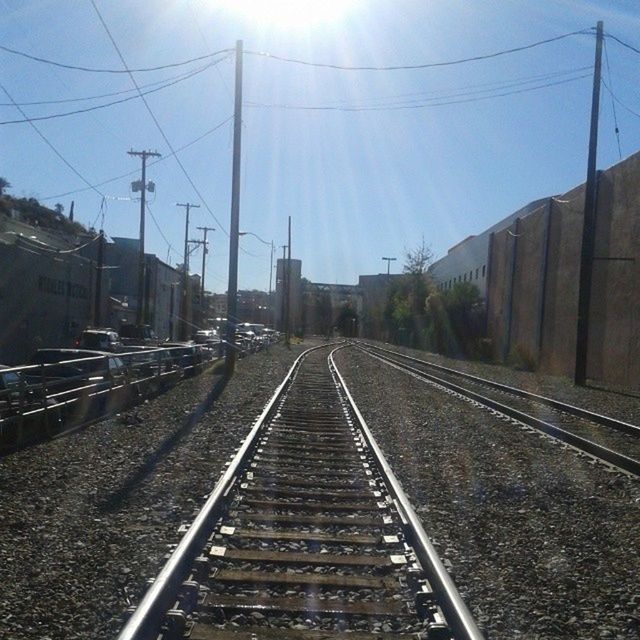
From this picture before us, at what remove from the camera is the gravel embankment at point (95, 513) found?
5.64 meters

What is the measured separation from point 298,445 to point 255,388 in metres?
12.2

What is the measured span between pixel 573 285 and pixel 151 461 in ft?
104

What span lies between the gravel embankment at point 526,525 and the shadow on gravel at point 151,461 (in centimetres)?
302

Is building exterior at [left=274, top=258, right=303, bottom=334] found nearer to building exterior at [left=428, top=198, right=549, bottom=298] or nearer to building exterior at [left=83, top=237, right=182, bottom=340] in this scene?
building exterior at [left=83, top=237, right=182, bottom=340]

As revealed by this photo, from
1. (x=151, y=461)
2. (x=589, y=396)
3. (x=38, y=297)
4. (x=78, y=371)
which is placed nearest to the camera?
(x=151, y=461)

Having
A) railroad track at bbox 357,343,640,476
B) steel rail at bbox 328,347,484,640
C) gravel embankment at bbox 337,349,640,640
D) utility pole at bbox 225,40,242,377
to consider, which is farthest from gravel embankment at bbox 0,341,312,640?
utility pole at bbox 225,40,242,377

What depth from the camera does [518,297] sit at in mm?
53156

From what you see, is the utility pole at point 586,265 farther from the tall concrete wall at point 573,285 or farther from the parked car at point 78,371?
the parked car at point 78,371

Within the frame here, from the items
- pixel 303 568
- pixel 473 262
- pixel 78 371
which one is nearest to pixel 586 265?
pixel 78 371

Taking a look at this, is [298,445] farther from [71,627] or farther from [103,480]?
[71,627]

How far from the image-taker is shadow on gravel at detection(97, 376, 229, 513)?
8984 mm

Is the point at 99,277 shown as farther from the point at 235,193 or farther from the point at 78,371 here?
the point at 78,371

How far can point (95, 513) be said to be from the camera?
8.43 metres

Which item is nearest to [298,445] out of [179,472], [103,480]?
[179,472]
